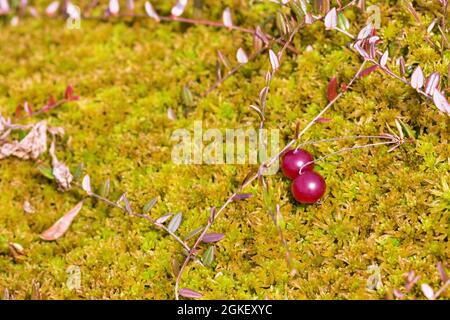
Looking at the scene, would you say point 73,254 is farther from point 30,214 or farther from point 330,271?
point 330,271

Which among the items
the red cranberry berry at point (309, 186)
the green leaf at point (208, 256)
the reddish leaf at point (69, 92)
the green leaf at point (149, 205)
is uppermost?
the reddish leaf at point (69, 92)

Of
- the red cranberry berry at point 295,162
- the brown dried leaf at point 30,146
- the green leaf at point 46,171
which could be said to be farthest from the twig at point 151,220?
the red cranberry berry at point 295,162

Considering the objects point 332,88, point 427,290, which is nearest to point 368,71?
point 332,88

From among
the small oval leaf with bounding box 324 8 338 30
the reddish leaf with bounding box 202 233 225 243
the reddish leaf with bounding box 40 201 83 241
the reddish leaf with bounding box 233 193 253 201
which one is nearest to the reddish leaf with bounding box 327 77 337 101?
the small oval leaf with bounding box 324 8 338 30

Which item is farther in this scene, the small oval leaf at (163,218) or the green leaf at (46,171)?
the green leaf at (46,171)

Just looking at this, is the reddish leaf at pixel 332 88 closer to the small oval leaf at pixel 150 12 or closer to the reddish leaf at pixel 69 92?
the small oval leaf at pixel 150 12

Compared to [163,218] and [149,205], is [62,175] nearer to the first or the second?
[149,205]

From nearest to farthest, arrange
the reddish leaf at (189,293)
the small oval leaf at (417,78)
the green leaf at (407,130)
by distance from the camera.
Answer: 1. the reddish leaf at (189,293)
2. the small oval leaf at (417,78)
3. the green leaf at (407,130)
